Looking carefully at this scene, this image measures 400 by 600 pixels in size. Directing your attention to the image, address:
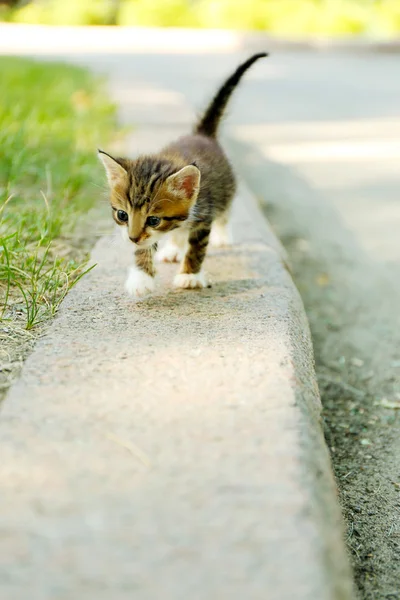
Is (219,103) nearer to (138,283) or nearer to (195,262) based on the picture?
(195,262)

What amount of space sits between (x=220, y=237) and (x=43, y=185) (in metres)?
1.06

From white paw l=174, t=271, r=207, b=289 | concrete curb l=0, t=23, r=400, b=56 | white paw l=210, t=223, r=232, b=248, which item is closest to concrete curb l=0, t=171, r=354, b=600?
white paw l=174, t=271, r=207, b=289

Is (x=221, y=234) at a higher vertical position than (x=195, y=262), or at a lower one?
lower

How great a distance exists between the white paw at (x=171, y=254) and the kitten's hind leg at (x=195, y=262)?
12.4 inches

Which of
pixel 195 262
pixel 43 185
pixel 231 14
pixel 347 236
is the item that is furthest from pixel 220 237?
pixel 231 14

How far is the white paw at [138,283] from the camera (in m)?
2.31

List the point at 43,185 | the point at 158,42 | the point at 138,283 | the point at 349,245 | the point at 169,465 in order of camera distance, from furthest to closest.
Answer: the point at 158,42
the point at 349,245
the point at 43,185
the point at 138,283
the point at 169,465

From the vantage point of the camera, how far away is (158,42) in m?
18.3

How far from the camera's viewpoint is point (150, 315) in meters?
2.13

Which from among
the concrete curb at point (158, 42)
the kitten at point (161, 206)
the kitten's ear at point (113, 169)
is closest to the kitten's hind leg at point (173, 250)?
the kitten at point (161, 206)

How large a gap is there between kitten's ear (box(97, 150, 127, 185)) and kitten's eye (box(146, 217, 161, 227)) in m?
0.17

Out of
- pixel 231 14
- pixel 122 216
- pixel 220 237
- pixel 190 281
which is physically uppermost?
pixel 122 216

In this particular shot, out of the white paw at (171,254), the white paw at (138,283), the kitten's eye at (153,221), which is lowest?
the white paw at (171,254)

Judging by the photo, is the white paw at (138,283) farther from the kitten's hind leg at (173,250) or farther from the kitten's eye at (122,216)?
the kitten's hind leg at (173,250)
